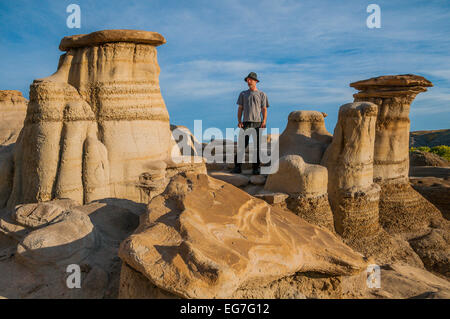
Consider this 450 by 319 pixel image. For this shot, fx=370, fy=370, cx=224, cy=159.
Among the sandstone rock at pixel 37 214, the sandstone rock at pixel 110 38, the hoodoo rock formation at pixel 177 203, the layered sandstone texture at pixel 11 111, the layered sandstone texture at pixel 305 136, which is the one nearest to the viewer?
the hoodoo rock formation at pixel 177 203

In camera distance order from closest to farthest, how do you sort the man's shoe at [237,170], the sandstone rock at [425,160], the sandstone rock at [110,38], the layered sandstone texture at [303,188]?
the sandstone rock at [110,38]
the layered sandstone texture at [303,188]
the man's shoe at [237,170]
the sandstone rock at [425,160]

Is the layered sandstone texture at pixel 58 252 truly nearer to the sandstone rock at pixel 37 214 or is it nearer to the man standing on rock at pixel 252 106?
the sandstone rock at pixel 37 214

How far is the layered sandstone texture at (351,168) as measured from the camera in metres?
6.35

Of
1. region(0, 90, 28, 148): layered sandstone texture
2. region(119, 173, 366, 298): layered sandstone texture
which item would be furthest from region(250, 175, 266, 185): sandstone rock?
region(0, 90, 28, 148): layered sandstone texture

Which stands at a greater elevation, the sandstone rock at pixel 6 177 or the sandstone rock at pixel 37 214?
the sandstone rock at pixel 6 177

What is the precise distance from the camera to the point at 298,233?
129 inches

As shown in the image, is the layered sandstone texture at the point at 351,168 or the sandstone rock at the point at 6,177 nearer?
the sandstone rock at the point at 6,177

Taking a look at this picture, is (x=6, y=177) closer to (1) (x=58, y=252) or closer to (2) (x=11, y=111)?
(1) (x=58, y=252)

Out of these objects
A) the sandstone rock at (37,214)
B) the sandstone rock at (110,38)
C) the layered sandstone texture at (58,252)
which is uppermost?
the sandstone rock at (110,38)

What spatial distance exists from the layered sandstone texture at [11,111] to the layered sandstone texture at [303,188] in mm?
7795

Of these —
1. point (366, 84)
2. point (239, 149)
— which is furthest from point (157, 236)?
point (366, 84)

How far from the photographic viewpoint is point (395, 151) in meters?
7.82

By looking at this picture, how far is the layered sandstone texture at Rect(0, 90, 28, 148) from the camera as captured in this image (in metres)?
10.0

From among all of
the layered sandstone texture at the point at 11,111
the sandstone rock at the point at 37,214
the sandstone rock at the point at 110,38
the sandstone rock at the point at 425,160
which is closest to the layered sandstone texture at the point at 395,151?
the sandstone rock at the point at 110,38
